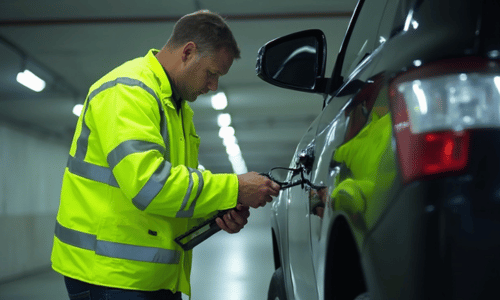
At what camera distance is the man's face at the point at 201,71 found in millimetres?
2053

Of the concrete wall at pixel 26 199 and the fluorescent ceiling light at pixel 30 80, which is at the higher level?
the fluorescent ceiling light at pixel 30 80

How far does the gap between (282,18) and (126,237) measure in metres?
4.51

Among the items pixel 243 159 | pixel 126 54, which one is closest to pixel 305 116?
pixel 126 54

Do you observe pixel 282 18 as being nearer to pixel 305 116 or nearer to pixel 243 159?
pixel 305 116

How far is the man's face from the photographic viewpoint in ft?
6.73

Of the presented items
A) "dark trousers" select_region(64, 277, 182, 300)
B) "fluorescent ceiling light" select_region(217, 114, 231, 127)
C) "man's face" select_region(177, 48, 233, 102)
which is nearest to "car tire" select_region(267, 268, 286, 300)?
"dark trousers" select_region(64, 277, 182, 300)

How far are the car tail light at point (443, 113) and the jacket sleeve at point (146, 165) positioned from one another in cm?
93

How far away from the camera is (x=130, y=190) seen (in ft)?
5.36

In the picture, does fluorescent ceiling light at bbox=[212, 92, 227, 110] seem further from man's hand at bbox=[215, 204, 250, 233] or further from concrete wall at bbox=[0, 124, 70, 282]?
man's hand at bbox=[215, 204, 250, 233]

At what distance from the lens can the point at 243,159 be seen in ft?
69.6

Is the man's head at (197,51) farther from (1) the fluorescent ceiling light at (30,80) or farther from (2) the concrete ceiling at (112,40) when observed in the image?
(1) the fluorescent ceiling light at (30,80)

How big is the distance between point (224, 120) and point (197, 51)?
993cm

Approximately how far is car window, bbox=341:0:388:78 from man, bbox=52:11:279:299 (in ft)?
1.65

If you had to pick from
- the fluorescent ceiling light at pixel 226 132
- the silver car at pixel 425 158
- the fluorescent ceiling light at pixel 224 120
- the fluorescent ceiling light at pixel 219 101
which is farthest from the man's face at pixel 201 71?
the fluorescent ceiling light at pixel 226 132
